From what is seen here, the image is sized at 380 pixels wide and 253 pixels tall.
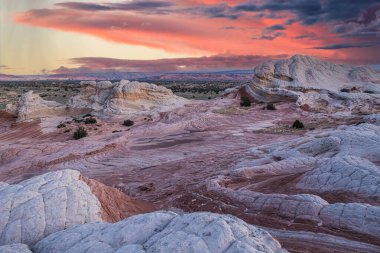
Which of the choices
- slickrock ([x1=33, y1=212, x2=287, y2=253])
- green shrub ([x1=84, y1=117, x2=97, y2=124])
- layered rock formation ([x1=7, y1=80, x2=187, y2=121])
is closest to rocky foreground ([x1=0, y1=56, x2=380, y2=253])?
slickrock ([x1=33, y1=212, x2=287, y2=253])

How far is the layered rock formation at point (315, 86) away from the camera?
38375mm

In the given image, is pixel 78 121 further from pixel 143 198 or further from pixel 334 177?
pixel 334 177

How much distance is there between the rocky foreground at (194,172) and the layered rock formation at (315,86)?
0.23m

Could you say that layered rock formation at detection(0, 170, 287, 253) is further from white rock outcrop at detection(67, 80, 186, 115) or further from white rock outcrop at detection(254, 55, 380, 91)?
white rock outcrop at detection(254, 55, 380, 91)

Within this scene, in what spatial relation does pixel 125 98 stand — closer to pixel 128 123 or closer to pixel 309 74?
pixel 128 123

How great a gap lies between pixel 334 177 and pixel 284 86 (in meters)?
29.8

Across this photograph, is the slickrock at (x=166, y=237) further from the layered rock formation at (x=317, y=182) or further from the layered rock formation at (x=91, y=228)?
the layered rock formation at (x=317, y=182)

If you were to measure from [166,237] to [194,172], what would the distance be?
467 inches

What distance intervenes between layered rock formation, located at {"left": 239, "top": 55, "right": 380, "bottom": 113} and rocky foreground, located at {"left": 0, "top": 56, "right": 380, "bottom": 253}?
0.75 feet

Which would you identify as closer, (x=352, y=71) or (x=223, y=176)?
(x=223, y=176)

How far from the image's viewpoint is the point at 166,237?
7.27m

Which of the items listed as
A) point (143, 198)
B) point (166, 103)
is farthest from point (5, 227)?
point (166, 103)

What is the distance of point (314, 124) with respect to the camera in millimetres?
30750

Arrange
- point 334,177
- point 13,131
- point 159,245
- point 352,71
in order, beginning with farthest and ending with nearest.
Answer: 1. point 352,71
2. point 13,131
3. point 334,177
4. point 159,245
